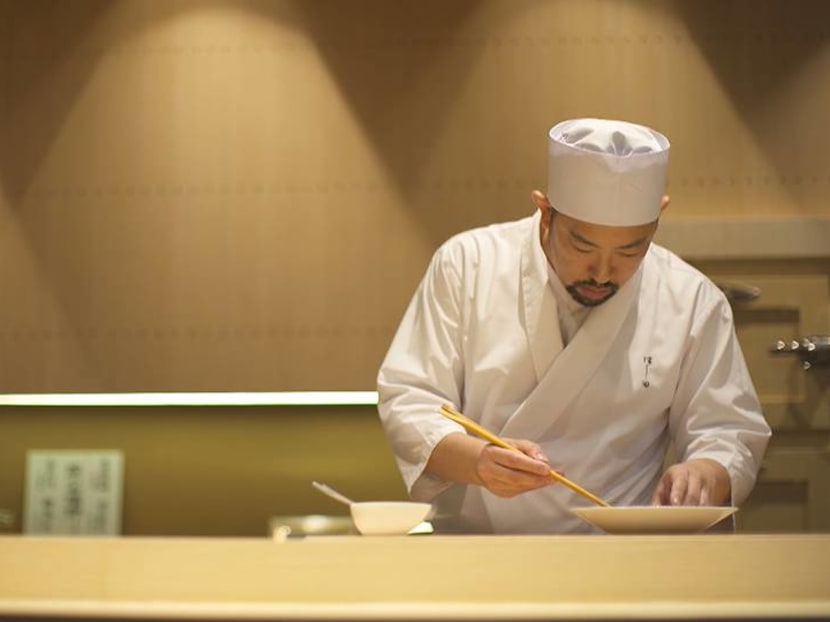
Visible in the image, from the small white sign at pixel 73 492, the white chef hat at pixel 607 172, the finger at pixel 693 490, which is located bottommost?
the small white sign at pixel 73 492

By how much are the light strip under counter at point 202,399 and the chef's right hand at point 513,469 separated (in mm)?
1597

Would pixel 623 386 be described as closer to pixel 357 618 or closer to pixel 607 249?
pixel 607 249

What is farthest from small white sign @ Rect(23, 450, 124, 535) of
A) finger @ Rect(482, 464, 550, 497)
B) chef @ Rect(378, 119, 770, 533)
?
finger @ Rect(482, 464, 550, 497)

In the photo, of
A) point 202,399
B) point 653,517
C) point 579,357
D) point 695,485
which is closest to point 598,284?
point 579,357

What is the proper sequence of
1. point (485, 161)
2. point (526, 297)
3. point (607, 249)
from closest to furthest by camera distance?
1. point (607, 249)
2. point (526, 297)
3. point (485, 161)

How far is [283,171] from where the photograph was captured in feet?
11.7

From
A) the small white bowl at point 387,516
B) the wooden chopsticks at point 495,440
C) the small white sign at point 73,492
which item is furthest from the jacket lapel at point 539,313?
the small white sign at point 73,492

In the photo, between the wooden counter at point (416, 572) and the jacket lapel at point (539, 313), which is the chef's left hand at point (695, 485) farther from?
the wooden counter at point (416, 572)

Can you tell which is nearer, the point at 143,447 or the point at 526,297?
the point at 526,297

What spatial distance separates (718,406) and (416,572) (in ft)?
3.91

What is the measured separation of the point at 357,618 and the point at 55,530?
273 cm

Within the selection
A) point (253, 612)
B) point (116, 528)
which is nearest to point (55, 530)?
point (116, 528)

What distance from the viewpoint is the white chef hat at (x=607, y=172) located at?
7.16ft

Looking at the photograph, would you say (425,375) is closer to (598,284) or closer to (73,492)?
(598,284)
